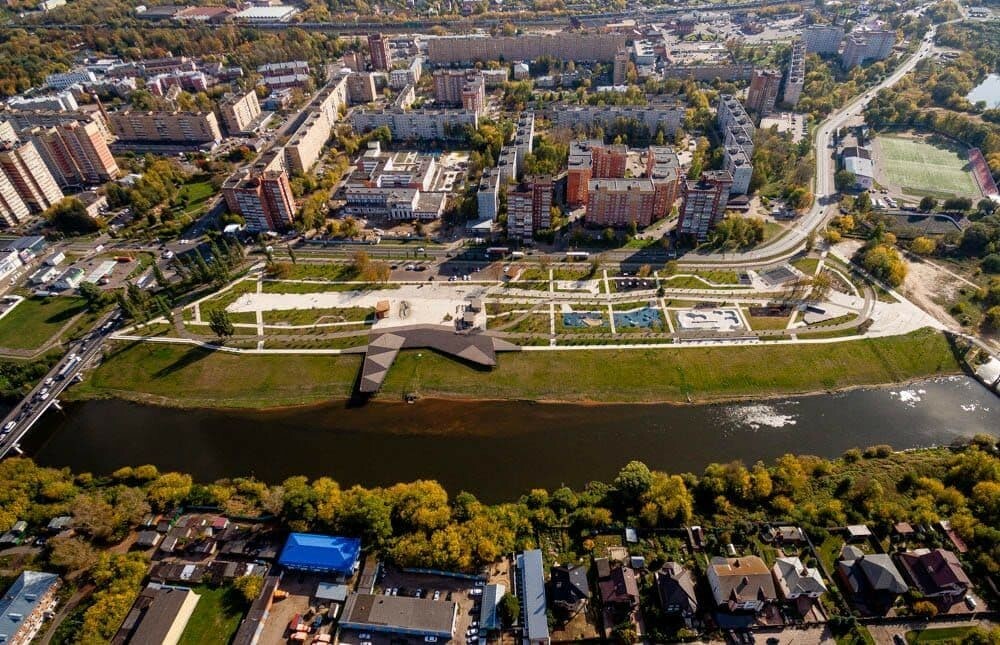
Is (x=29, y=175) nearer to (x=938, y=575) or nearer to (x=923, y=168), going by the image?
(x=938, y=575)

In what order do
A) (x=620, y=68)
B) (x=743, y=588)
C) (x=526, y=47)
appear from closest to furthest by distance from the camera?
1. (x=743, y=588)
2. (x=620, y=68)
3. (x=526, y=47)

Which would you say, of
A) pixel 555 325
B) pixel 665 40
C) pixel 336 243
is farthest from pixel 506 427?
pixel 665 40

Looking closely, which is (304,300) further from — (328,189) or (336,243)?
(328,189)

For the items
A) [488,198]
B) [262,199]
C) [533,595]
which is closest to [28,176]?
[262,199]

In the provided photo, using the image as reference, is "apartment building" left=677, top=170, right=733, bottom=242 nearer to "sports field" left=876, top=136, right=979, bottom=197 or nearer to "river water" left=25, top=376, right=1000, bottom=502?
"river water" left=25, top=376, right=1000, bottom=502

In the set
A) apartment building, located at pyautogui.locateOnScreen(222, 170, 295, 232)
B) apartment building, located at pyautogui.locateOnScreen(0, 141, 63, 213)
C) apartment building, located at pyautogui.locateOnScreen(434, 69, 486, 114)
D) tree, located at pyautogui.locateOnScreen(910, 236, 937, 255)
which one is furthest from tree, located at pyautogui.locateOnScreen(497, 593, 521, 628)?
apartment building, located at pyautogui.locateOnScreen(434, 69, 486, 114)

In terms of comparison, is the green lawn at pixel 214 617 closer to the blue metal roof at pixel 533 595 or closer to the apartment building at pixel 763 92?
the blue metal roof at pixel 533 595
